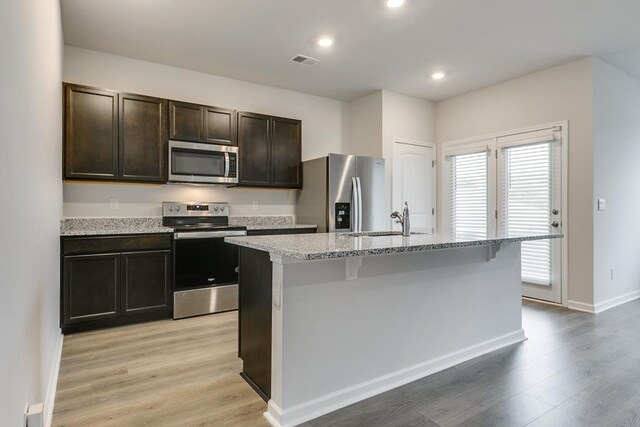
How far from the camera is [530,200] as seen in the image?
4.46m

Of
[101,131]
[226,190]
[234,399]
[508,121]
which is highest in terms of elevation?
[508,121]

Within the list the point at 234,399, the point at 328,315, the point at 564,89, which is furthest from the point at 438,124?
the point at 234,399

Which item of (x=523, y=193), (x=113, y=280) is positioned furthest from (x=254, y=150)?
(x=523, y=193)

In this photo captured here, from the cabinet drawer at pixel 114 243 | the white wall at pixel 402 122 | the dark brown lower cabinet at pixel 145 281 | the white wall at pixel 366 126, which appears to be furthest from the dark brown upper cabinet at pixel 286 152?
the dark brown lower cabinet at pixel 145 281

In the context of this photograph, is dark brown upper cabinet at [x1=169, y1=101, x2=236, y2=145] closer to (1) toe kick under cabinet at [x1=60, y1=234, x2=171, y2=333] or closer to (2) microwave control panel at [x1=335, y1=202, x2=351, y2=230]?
(1) toe kick under cabinet at [x1=60, y1=234, x2=171, y2=333]

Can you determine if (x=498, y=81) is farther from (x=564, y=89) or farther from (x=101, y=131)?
(x=101, y=131)

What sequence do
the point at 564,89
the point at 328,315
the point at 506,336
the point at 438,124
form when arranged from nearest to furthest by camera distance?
the point at 328,315 → the point at 506,336 → the point at 564,89 → the point at 438,124

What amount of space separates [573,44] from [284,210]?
11.9ft

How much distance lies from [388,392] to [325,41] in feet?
10.0

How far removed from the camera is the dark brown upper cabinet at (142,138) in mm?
3633

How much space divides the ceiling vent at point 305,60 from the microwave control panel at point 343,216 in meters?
1.60

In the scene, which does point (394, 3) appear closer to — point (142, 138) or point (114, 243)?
point (142, 138)

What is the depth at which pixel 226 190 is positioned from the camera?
14.9 ft

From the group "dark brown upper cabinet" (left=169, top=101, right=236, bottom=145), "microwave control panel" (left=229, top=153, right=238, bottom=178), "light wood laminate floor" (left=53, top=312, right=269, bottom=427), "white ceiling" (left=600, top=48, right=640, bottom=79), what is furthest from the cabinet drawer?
"white ceiling" (left=600, top=48, right=640, bottom=79)
